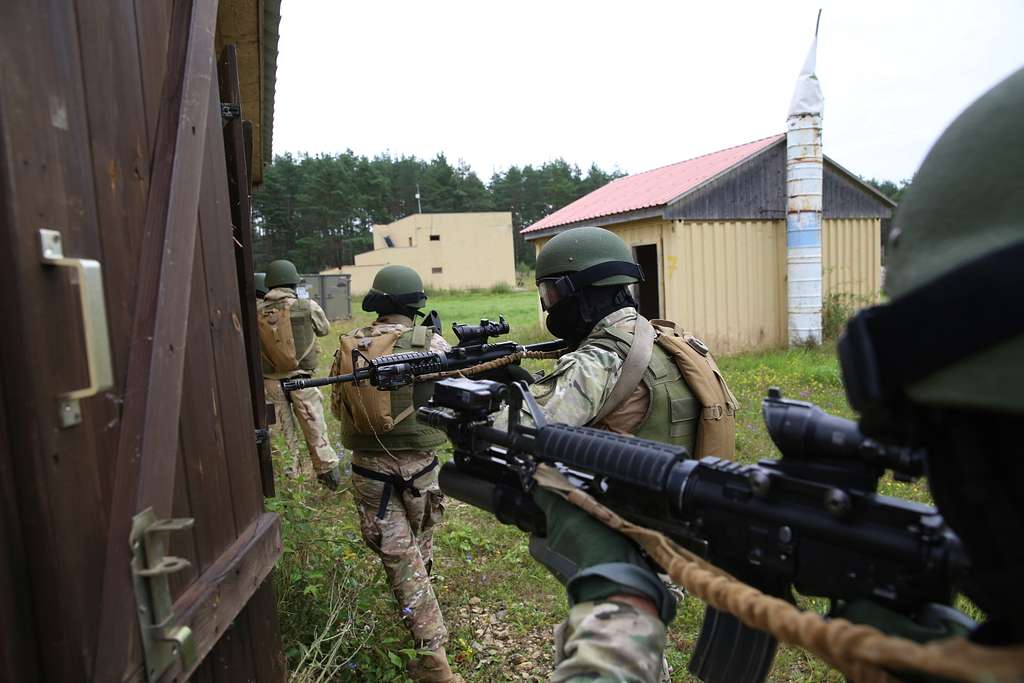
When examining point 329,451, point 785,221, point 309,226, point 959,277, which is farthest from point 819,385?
point 309,226

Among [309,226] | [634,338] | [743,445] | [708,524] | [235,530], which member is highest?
[309,226]

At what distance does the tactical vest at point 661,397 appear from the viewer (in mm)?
2633

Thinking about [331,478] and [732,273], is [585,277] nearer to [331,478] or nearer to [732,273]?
[331,478]

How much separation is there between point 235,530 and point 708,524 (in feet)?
4.42

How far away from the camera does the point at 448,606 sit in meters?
4.32

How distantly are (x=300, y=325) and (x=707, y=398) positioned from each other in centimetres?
543

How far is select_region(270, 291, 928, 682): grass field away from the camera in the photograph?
3322 mm

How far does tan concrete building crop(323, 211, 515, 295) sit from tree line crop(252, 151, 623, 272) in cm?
1364

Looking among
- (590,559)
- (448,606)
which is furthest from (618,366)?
(448,606)

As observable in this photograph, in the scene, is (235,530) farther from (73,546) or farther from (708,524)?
(708,524)

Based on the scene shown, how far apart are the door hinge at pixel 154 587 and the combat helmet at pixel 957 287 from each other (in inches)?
50.6

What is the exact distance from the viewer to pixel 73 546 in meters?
1.19

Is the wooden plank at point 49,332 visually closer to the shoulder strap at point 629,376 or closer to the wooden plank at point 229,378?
the wooden plank at point 229,378

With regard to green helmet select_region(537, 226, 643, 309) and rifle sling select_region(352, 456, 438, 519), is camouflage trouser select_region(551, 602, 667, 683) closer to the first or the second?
green helmet select_region(537, 226, 643, 309)
